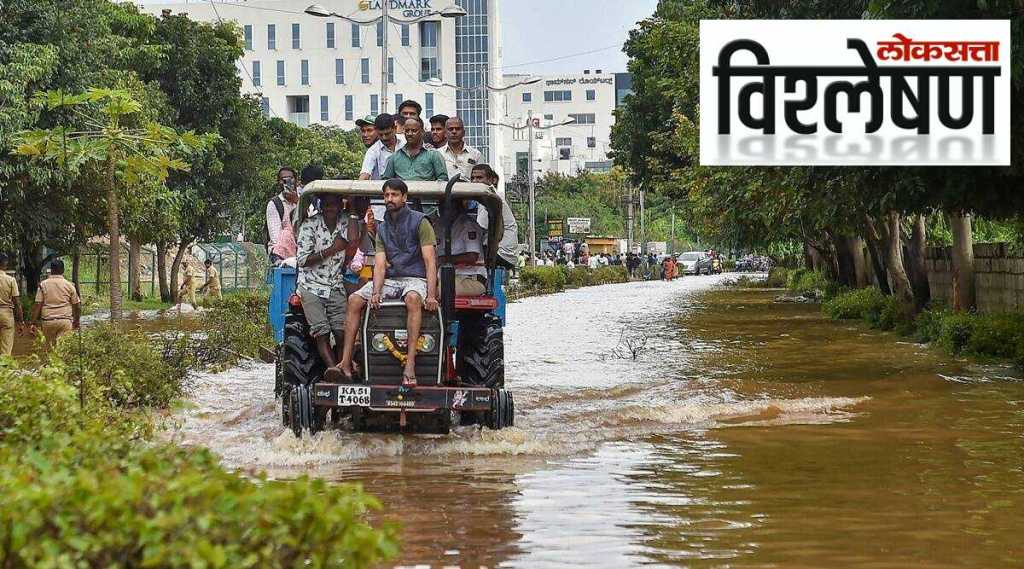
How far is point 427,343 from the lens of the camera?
1215 cm

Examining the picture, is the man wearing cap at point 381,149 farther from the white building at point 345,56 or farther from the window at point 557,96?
the window at point 557,96

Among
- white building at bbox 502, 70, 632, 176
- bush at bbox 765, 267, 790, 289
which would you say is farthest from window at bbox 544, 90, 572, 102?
bush at bbox 765, 267, 790, 289

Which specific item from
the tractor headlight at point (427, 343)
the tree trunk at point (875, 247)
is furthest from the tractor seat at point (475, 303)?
the tree trunk at point (875, 247)

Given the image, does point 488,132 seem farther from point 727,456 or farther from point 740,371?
point 727,456

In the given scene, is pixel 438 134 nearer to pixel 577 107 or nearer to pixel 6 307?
pixel 6 307

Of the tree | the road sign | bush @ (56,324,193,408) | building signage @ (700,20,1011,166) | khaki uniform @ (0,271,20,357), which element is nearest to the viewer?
bush @ (56,324,193,408)

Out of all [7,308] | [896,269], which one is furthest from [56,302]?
[896,269]

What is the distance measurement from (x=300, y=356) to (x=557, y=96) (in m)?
168

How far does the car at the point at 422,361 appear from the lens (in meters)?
12.0

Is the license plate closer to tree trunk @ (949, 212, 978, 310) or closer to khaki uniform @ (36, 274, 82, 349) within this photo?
khaki uniform @ (36, 274, 82, 349)

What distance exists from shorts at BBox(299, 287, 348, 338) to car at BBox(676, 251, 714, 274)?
86.0m

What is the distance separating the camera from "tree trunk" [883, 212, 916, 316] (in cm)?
2941

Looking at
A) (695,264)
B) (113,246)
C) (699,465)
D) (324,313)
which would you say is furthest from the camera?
(695,264)

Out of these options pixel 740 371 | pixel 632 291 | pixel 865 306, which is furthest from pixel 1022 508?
pixel 632 291
